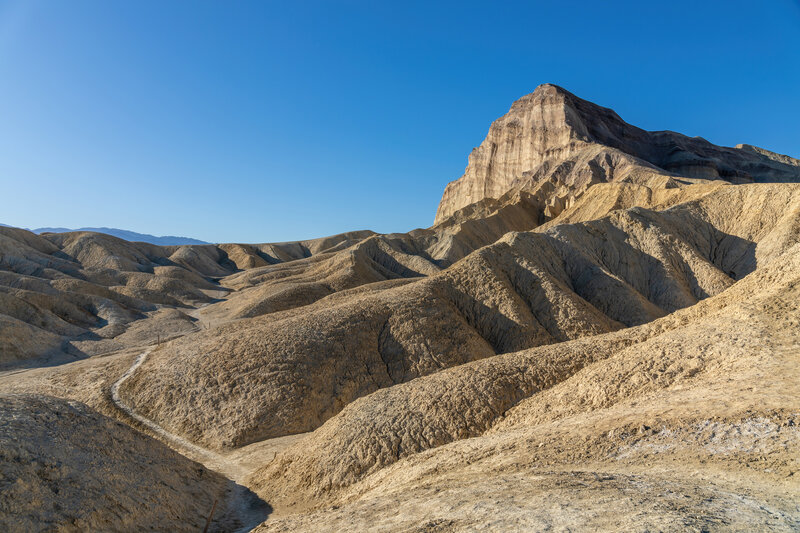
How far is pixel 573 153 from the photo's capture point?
8025 cm

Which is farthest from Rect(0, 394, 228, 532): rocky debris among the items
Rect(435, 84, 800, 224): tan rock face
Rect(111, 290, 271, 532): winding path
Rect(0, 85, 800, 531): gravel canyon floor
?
Rect(435, 84, 800, 224): tan rock face

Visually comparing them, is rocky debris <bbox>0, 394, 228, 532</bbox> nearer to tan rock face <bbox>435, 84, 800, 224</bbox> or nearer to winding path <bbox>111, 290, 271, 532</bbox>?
winding path <bbox>111, 290, 271, 532</bbox>

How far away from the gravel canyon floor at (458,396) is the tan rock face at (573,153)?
31.4 meters

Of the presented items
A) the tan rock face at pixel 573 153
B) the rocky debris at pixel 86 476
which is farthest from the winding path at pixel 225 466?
the tan rock face at pixel 573 153

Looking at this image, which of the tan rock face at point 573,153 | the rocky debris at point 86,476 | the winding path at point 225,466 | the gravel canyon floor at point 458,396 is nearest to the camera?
the gravel canyon floor at point 458,396

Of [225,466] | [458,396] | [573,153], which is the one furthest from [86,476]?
[573,153]

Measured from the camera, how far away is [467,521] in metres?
6.66

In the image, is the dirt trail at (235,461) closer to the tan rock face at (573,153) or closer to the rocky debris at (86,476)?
the rocky debris at (86,476)

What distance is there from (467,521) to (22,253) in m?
75.0

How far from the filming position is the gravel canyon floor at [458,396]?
7367mm

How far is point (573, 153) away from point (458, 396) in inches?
2938

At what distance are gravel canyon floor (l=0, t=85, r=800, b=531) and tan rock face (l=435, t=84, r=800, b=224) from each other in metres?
31.4

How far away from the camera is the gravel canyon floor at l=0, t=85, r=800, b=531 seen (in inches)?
290

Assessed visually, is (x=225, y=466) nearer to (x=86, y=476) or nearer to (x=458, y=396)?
(x=86, y=476)
